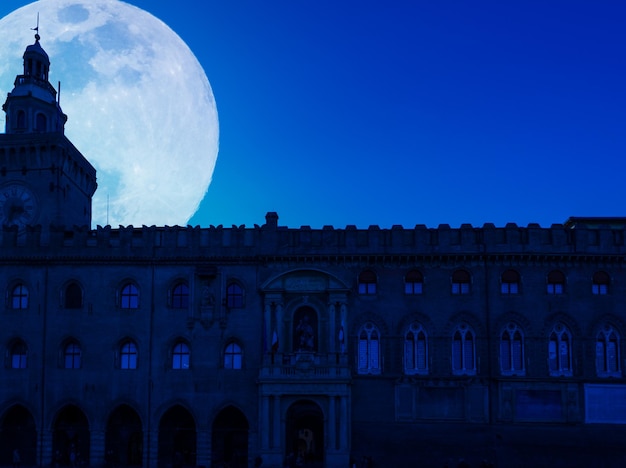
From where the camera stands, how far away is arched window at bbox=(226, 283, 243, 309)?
52156 millimetres

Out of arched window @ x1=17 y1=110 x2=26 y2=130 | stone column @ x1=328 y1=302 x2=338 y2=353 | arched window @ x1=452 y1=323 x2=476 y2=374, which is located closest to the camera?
stone column @ x1=328 y1=302 x2=338 y2=353

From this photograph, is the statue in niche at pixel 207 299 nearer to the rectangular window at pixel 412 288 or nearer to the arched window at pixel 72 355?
the arched window at pixel 72 355

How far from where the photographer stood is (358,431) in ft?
164

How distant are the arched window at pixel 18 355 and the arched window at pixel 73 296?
3.77 meters

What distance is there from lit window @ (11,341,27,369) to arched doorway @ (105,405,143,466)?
6.85 m

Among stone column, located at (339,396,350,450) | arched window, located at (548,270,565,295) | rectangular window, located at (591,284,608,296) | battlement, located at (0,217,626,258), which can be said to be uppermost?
battlement, located at (0,217,626,258)

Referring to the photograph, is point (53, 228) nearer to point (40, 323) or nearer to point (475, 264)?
point (40, 323)

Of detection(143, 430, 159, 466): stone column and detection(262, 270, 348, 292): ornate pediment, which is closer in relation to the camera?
detection(143, 430, 159, 466): stone column

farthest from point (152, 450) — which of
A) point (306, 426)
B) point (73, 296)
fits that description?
point (306, 426)

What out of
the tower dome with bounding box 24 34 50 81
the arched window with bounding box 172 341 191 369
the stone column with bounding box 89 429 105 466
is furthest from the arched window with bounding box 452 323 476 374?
the tower dome with bounding box 24 34 50 81

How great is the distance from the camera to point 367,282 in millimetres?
52000

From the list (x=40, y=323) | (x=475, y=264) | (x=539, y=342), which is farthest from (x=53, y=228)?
(x=539, y=342)

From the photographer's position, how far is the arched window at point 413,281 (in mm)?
51875

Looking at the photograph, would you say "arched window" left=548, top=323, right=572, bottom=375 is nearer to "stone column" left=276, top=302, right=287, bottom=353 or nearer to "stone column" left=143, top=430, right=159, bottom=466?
"stone column" left=276, top=302, right=287, bottom=353
